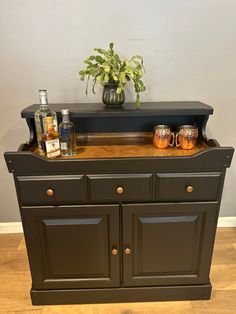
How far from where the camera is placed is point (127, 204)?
1.26 m

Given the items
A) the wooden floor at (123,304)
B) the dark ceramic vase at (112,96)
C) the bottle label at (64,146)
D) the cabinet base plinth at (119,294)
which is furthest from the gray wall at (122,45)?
the cabinet base plinth at (119,294)

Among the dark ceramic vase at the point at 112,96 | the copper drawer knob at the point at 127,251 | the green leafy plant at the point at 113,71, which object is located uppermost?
the green leafy plant at the point at 113,71

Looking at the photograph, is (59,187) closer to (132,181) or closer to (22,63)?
(132,181)

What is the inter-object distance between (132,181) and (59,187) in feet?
1.15

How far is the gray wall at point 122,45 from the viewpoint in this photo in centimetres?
146

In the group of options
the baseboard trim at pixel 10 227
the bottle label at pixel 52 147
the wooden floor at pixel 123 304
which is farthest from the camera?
the baseboard trim at pixel 10 227

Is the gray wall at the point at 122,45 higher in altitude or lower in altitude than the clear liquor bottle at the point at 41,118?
higher

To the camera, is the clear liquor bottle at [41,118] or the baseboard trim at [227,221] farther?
the baseboard trim at [227,221]

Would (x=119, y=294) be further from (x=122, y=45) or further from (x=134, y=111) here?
(x=122, y=45)

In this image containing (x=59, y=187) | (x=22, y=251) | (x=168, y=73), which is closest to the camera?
(x=59, y=187)

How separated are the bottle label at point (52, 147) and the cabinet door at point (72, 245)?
272 millimetres

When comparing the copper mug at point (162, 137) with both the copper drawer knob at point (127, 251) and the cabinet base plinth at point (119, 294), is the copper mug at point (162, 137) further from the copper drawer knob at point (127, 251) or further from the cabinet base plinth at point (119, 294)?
the cabinet base plinth at point (119, 294)

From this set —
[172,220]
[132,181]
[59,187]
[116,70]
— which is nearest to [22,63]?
[116,70]

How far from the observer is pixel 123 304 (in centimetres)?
145
